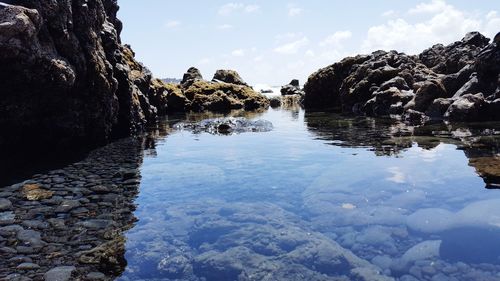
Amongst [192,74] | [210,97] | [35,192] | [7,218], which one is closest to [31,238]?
[7,218]

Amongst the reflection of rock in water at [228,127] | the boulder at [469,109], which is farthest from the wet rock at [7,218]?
the boulder at [469,109]

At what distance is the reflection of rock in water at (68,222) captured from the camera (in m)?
6.50

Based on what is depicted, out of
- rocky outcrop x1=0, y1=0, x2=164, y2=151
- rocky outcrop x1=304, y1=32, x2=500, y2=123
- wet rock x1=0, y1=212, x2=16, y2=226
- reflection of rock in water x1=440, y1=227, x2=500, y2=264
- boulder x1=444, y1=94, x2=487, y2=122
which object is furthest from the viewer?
rocky outcrop x1=304, y1=32, x2=500, y2=123

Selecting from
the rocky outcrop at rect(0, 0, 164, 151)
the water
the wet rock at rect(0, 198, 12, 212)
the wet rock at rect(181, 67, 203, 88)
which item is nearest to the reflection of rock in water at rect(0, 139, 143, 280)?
the wet rock at rect(0, 198, 12, 212)

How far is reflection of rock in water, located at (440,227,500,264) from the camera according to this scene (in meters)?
6.59

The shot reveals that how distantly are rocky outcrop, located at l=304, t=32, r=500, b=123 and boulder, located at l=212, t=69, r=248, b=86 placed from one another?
698 inches

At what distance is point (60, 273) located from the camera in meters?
6.19

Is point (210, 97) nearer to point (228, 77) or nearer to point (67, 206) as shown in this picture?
point (228, 77)

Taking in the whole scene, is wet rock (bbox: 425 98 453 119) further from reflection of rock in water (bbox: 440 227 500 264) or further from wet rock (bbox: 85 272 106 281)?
wet rock (bbox: 85 272 106 281)

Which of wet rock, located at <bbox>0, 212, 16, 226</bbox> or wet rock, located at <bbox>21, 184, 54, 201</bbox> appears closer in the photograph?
wet rock, located at <bbox>0, 212, 16, 226</bbox>

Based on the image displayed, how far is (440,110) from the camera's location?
29.4 metres

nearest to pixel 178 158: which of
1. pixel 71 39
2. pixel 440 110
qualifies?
pixel 71 39

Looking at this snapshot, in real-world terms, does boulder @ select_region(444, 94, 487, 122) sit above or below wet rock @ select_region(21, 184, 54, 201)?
above

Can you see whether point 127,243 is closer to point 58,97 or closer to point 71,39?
point 58,97
